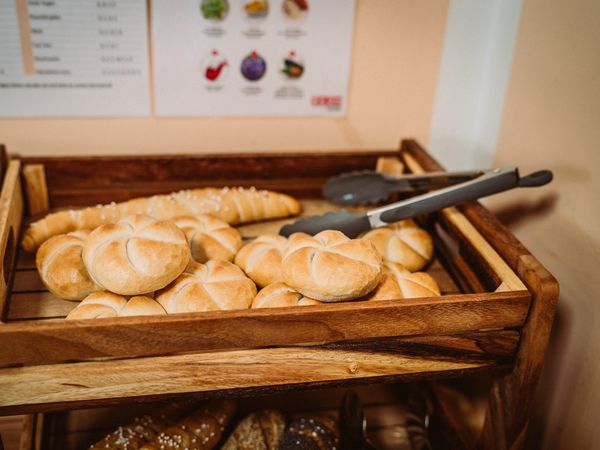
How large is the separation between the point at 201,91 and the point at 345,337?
37.7 inches

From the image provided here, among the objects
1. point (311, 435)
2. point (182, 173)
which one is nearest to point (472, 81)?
point (182, 173)

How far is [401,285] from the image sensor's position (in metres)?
1.20

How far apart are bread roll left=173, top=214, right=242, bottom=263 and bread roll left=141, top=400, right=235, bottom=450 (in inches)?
17.4

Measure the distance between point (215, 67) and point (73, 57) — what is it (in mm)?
399

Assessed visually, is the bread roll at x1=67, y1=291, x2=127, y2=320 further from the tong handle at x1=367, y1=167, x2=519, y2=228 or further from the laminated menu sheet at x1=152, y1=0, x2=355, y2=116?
the laminated menu sheet at x1=152, y1=0, x2=355, y2=116

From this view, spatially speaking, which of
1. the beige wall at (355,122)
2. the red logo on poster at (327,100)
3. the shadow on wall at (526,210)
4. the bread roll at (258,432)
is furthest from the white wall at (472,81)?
the bread roll at (258,432)

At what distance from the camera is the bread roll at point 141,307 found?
1.06 m

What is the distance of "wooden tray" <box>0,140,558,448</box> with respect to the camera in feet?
3.15

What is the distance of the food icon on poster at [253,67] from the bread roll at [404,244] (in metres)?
0.62

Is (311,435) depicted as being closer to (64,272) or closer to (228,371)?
(228,371)

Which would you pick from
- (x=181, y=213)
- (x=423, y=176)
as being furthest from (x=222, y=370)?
(x=423, y=176)

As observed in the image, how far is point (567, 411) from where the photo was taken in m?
1.40

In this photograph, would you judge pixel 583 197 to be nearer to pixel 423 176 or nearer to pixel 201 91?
pixel 423 176

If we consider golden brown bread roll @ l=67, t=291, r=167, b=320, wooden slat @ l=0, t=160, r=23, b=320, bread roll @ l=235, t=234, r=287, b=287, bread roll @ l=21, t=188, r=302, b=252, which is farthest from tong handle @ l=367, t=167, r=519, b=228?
wooden slat @ l=0, t=160, r=23, b=320
